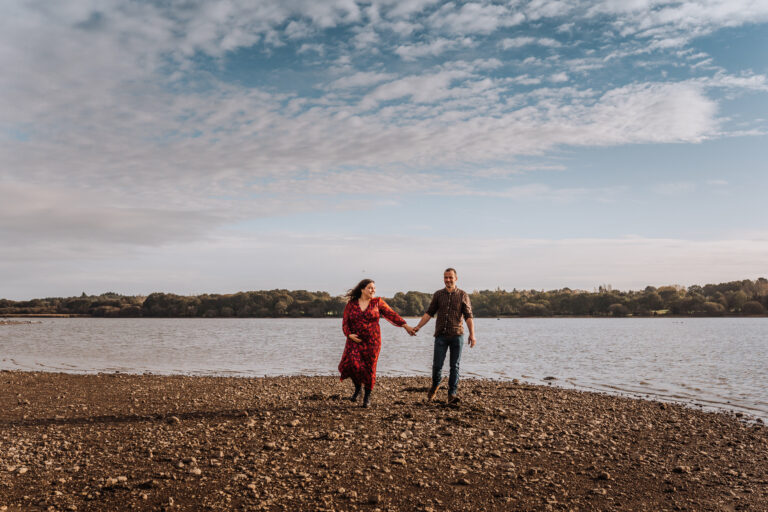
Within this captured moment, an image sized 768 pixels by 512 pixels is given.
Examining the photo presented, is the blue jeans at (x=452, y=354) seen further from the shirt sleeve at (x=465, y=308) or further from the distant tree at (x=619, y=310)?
the distant tree at (x=619, y=310)

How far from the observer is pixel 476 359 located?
32062 millimetres

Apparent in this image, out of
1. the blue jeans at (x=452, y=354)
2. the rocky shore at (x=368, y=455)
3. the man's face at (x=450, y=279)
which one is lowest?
the rocky shore at (x=368, y=455)

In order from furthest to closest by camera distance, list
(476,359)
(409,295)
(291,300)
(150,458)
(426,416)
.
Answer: (291,300) < (409,295) < (476,359) < (426,416) < (150,458)

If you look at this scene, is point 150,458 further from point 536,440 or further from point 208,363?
point 208,363

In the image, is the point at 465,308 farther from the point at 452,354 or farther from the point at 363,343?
the point at 363,343

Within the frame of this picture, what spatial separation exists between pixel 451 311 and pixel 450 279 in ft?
2.33

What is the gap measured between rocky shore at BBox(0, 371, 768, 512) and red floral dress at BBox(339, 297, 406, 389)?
0.78 metres

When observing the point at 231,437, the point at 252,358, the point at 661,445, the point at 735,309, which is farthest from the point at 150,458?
the point at 735,309

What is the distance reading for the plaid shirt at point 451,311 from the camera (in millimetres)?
12125

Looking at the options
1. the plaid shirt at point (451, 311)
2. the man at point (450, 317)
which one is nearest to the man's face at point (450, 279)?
the man at point (450, 317)

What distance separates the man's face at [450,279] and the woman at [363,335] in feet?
4.36

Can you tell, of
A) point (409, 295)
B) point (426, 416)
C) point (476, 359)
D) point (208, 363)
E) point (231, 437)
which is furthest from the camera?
point (409, 295)

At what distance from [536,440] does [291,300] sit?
6779 inches

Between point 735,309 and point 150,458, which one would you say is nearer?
point 150,458
